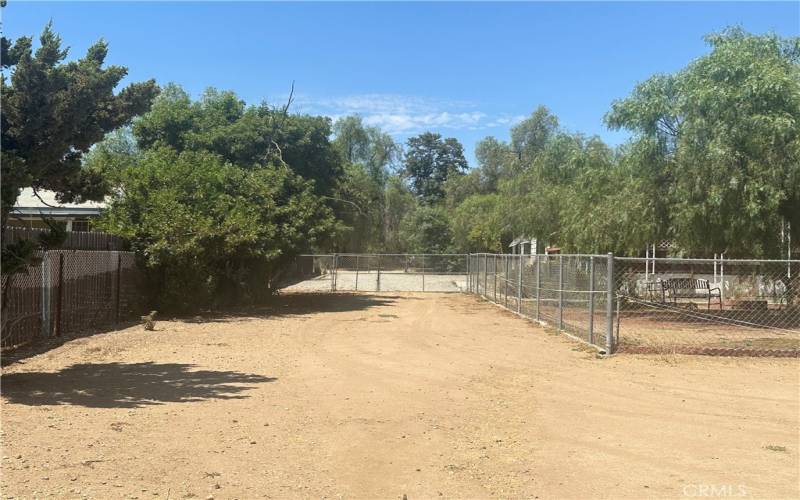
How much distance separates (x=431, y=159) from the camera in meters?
100

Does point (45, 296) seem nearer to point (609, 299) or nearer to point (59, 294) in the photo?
point (59, 294)

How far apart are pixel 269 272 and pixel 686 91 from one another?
1346 cm

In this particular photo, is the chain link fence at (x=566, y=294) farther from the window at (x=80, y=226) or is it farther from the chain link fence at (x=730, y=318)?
the window at (x=80, y=226)

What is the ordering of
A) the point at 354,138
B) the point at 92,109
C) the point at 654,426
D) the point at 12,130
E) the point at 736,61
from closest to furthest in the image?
the point at 654,426
the point at 12,130
the point at 92,109
the point at 736,61
the point at 354,138

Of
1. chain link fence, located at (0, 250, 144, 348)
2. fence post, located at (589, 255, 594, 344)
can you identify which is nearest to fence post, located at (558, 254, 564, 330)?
fence post, located at (589, 255, 594, 344)

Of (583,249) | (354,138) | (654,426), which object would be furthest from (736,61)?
(354,138)

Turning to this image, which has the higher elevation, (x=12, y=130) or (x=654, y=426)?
(x=12, y=130)

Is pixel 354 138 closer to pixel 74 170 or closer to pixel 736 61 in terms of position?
pixel 736 61

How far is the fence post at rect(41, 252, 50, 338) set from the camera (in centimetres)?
1204

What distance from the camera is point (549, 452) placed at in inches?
231

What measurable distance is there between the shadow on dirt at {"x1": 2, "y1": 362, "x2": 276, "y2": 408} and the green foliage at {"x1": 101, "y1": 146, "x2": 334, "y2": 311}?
7.94m

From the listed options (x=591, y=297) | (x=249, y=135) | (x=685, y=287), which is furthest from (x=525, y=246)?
(x=591, y=297)

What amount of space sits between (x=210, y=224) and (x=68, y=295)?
5086 mm

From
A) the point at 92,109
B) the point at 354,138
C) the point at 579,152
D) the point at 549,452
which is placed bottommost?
the point at 549,452
